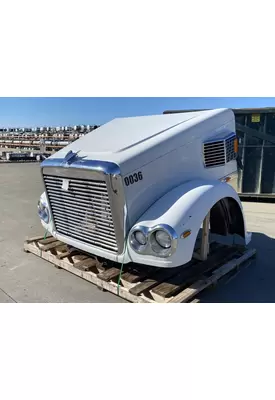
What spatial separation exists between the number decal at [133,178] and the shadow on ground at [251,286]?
1.26 m

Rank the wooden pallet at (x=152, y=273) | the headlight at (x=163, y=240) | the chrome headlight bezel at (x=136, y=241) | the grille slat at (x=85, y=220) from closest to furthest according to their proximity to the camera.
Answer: the headlight at (x=163, y=240) < the chrome headlight bezel at (x=136, y=241) < the wooden pallet at (x=152, y=273) < the grille slat at (x=85, y=220)

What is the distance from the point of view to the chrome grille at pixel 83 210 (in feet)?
9.80

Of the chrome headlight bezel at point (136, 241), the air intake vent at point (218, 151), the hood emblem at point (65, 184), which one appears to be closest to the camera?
the chrome headlight bezel at point (136, 241)

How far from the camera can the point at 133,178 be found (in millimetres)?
2916

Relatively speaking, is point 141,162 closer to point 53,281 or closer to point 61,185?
point 61,185

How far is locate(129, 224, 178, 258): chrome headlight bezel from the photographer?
2680mm

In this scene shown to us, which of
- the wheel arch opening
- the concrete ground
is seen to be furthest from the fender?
the concrete ground

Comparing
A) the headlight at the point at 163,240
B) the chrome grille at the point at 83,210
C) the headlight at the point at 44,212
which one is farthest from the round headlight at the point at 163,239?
the headlight at the point at 44,212

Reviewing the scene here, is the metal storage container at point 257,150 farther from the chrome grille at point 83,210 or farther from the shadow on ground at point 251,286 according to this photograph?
the chrome grille at point 83,210

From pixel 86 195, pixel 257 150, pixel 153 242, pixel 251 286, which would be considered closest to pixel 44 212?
pixel 86 195

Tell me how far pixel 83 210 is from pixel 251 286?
1.85 m

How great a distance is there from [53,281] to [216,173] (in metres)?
2.18

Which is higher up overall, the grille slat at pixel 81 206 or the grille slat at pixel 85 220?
the grille slat at pixel 81 206

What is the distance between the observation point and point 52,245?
4.03 m
